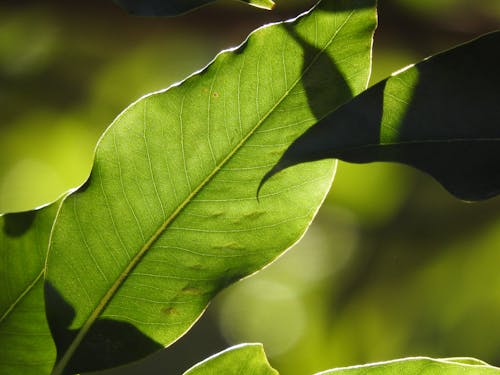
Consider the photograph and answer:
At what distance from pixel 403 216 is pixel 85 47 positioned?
3.52ft

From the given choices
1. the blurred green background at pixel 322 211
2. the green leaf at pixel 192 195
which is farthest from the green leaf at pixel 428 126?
the blurred green background at pixel 322 211

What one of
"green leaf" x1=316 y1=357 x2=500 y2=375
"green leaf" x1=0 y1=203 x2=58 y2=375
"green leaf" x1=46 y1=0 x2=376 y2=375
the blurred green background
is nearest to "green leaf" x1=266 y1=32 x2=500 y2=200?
"green leaf" x1=46 y1=0 x2=376 y2=375

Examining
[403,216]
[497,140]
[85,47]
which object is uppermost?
[85,47]

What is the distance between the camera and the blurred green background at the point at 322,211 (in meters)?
2.17

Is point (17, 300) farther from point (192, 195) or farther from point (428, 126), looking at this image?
point (428, 126)

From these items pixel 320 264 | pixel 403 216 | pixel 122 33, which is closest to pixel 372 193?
pixel 403 216

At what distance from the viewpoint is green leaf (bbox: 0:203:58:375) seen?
0.72 metres

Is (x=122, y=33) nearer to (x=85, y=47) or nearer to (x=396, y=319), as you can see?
(x=85, y=47)

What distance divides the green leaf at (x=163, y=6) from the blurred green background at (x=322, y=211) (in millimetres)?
1490

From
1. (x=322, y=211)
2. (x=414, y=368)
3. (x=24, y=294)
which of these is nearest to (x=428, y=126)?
(x=414, y=368)

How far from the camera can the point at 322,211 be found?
2314 mm

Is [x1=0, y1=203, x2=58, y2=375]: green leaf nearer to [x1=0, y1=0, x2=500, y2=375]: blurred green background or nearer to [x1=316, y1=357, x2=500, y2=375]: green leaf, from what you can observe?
[x1=316, y1=357, x2=500, y2=375]: green leaf

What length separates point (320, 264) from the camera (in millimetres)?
2379

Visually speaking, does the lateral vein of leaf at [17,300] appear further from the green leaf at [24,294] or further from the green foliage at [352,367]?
the green foliage at [352,367]
